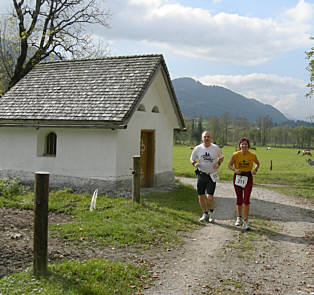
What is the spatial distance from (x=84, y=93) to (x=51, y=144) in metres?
2.47

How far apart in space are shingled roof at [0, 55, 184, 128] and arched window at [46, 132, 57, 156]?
862 millimetres

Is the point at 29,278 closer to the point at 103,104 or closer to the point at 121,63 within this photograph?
the point at 103,104

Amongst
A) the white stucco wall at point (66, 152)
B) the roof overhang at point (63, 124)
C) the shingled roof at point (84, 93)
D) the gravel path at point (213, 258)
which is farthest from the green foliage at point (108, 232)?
the shingled roof at point (84, 93)

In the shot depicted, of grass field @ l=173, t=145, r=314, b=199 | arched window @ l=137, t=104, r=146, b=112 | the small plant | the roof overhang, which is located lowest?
grass field @ l=173, t=145, r=314, b=199

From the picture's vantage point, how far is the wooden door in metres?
15.4

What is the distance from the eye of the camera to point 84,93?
14547mm

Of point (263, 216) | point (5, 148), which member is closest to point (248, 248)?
point (263, 216)

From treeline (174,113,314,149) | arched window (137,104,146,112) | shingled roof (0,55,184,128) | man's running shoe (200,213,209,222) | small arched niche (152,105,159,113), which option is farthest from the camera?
treeline (174,113,314,149)

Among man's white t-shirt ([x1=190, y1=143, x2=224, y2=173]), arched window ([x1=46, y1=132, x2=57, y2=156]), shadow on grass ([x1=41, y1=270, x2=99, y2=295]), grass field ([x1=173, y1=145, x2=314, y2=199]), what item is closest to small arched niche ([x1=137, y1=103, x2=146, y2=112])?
arched window ([x1=46, y1=132, x2=57, y2=156])

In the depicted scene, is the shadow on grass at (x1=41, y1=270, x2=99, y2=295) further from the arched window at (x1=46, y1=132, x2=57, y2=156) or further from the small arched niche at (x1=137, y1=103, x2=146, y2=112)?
the arched window at (x1=46, y1=132, x2=57, y2=156)

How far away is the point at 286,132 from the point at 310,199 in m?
102

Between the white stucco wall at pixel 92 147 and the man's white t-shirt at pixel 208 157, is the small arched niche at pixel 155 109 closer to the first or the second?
the white stucco wall at pixel 92 147

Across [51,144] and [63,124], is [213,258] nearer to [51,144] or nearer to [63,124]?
[63,124]

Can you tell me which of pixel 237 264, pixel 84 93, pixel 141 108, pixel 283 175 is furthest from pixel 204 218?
pixel 283 175
